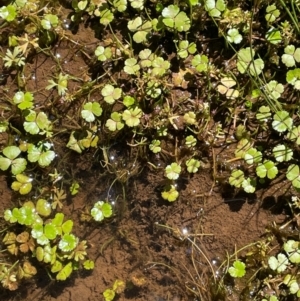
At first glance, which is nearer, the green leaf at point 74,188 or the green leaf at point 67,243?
the green leaf at point 67,243

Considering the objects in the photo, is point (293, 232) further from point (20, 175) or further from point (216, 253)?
point (20, 175)

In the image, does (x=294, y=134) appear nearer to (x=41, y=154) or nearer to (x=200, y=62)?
(x=200, y=62)

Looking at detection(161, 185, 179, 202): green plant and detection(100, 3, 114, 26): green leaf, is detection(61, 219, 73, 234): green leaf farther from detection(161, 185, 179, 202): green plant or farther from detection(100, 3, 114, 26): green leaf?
detection(100, 3, 114, 26): green leaf

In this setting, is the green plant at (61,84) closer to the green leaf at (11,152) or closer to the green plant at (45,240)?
the green leaf at (11,152)

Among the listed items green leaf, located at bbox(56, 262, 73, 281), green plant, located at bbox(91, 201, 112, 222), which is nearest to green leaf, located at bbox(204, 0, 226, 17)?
green plant, located at bbox(91, 201, 112, 222)

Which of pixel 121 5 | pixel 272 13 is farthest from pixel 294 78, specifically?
pixel 121 5

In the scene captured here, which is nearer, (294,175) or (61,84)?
(294,175)

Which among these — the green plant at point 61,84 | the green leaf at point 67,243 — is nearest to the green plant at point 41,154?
the green plant at point 61,84
